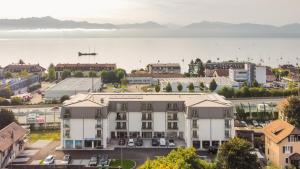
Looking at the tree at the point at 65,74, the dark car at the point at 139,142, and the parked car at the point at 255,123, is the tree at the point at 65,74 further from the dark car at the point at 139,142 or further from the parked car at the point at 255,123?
the dark car at the point at 139,142

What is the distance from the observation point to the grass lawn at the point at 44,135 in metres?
37.0

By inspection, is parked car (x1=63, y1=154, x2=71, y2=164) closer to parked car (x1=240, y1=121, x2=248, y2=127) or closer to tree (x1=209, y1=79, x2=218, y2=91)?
parked car (x1=240, y1=121, x2=248, y2=127)

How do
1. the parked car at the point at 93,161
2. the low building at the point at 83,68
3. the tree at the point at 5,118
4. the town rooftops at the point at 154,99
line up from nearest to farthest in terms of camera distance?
the parked car at the point at 93,161 → the town rooftops at the point at 154,99 → the tree at the point at 5,118 → the low building at the point at 83,68

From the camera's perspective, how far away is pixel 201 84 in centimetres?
6378

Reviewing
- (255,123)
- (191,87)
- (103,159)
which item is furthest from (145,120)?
(191,87)

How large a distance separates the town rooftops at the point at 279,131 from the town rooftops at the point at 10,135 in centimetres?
1832

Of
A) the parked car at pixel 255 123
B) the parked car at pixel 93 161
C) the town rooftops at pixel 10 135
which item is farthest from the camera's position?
the parked car at pixel 255 123

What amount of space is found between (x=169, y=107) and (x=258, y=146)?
7.89 m

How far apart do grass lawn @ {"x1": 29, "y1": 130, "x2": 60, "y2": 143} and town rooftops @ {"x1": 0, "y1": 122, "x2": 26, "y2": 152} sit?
3405 mm

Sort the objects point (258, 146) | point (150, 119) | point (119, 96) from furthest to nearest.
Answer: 1. point (119, 96)
2. point (150, 119)
3. point (258, 146)

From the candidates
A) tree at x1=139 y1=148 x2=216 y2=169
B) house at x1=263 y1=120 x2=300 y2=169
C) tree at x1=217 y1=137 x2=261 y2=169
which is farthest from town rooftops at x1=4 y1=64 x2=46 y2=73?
tree at x1=139 y1=148 x2=216 y2=169

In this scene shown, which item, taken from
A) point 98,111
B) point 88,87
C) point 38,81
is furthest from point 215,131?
point 38,81

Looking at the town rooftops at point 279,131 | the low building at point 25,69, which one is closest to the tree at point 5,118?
the town rooftops at point 279,131

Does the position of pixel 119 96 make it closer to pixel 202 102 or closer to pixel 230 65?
pixel 202 102
